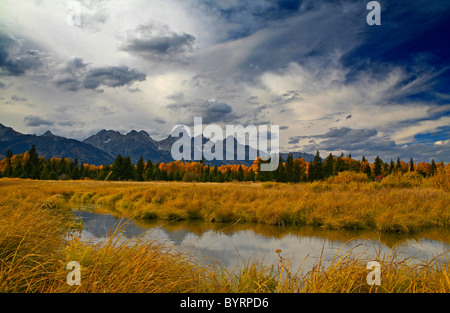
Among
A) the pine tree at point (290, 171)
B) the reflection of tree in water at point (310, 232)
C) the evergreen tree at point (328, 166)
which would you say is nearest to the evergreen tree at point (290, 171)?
the pine tree at point (290, 171)

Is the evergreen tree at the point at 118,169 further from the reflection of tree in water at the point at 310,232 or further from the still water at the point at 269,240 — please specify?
the reflection of tree in water at the point at 310,232

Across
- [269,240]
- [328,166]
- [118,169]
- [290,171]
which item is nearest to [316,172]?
[328,166]

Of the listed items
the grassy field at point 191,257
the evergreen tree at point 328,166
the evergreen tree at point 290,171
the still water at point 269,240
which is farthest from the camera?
the evergreen tree at point 290,171

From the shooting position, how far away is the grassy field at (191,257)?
2.63 m

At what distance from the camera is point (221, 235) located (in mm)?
7617

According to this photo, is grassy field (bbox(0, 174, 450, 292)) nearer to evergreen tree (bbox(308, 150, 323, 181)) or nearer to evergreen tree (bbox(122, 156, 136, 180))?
evergreen tree (bbox(122, 156, 136, 180))

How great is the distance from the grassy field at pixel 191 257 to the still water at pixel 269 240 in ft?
1.58

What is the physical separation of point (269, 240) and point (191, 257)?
3451mm

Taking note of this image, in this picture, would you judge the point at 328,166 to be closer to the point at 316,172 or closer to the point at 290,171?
the point at 316,172

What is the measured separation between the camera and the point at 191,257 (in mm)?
4168

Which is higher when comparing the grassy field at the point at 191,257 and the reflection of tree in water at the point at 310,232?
the grassy field at the point at 191,257
